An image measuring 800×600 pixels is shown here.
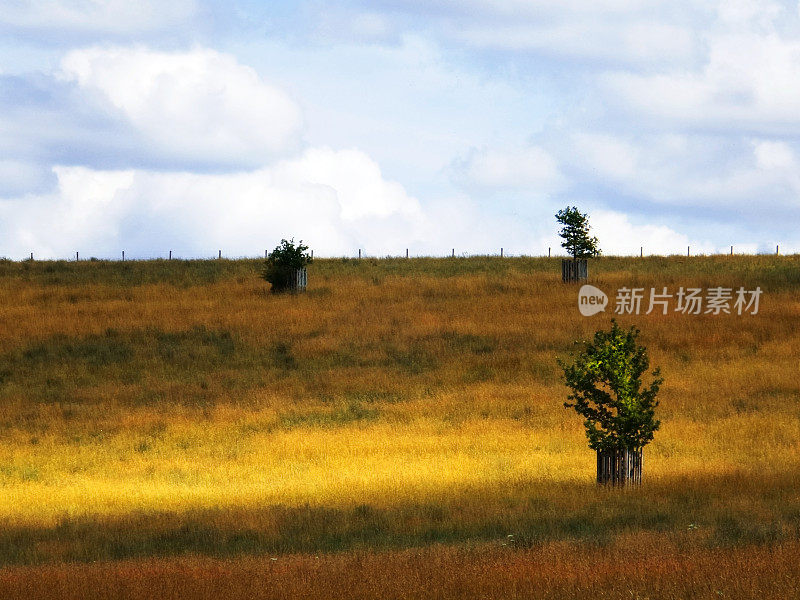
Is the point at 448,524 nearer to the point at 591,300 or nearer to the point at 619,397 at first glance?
the point at 619,397

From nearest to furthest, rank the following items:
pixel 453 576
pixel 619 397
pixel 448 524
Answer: pixel 453 576, pixel 448 524, pixel 619 397

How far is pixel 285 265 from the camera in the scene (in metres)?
54.6

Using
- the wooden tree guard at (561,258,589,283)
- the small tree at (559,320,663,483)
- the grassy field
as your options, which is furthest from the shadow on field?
the wooden tree guard at (561,258,589,283)

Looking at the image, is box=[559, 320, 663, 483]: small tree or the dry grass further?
box=[559, 320, 663, 483]: small tree

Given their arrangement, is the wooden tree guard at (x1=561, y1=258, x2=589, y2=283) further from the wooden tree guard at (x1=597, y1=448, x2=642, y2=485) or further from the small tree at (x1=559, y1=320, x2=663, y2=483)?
the wooden tree guard at (x1=597, y1=448, x2=642, y2=485)

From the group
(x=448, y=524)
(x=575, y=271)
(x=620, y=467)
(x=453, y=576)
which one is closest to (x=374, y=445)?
(x=620, y=467)

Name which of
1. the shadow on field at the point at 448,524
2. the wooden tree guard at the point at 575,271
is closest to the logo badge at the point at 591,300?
the wooden tree guard at the point at 575,271

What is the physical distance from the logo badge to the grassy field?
0.91 m

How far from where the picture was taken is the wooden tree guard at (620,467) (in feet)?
64.7

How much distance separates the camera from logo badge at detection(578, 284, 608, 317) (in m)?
48.1

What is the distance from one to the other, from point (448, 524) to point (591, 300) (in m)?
36.1

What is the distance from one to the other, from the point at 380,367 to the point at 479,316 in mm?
10139

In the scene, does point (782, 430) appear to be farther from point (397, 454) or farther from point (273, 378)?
point (273, 378)

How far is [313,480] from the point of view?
21250 millimetres
